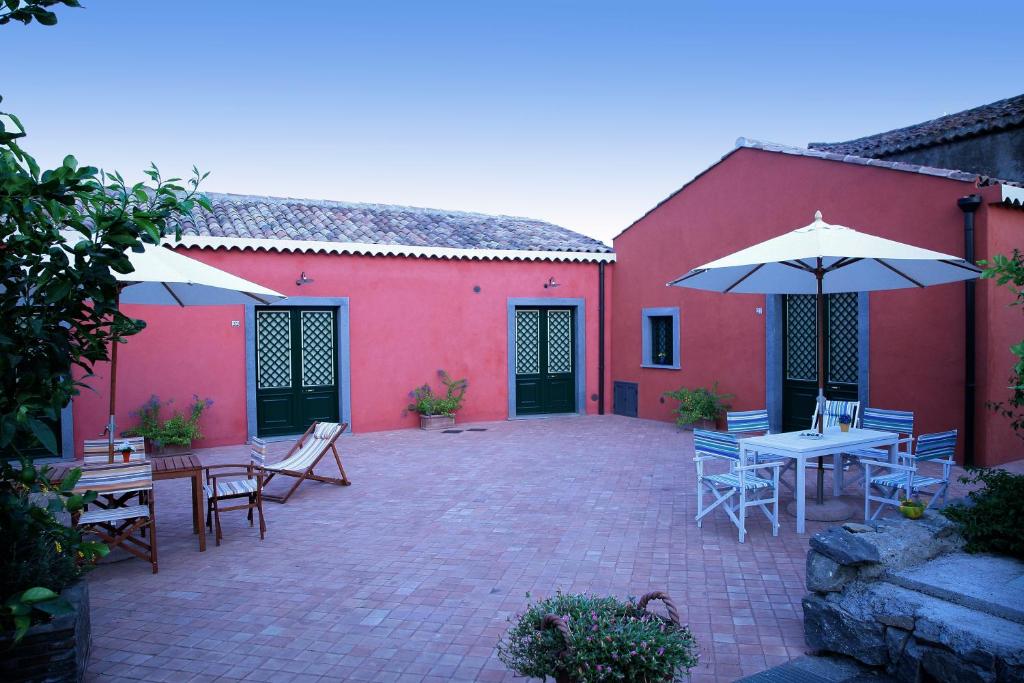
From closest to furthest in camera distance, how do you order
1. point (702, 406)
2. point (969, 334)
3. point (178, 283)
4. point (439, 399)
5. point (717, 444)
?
point (717, 444)
point (178, 283)
point (969, 334)
point (702, 406)
point (439, 399)

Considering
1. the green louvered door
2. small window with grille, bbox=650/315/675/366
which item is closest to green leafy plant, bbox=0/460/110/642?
the green louvered door

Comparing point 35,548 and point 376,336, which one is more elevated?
point 376,336

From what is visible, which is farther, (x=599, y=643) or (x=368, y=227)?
(x=368, y=227)

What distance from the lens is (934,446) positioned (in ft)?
17.8

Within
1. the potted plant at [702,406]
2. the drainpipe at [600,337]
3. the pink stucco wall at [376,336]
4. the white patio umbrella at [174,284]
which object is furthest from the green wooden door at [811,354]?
the white patio umbrella at [174,284]

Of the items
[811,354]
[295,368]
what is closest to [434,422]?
[295,368]

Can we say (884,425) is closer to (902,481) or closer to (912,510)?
(902,481)

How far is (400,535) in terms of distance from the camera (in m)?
5.63

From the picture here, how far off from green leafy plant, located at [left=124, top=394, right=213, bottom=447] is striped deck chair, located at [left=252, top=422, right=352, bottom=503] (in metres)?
2.53

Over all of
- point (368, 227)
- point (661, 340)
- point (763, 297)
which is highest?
point (368, 227)

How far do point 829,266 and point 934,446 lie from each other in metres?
1.92

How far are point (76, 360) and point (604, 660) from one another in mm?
2103

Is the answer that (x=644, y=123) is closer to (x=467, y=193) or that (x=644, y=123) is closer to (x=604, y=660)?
(x=467, y=193)

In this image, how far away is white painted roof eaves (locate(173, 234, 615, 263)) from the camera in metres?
9.98
